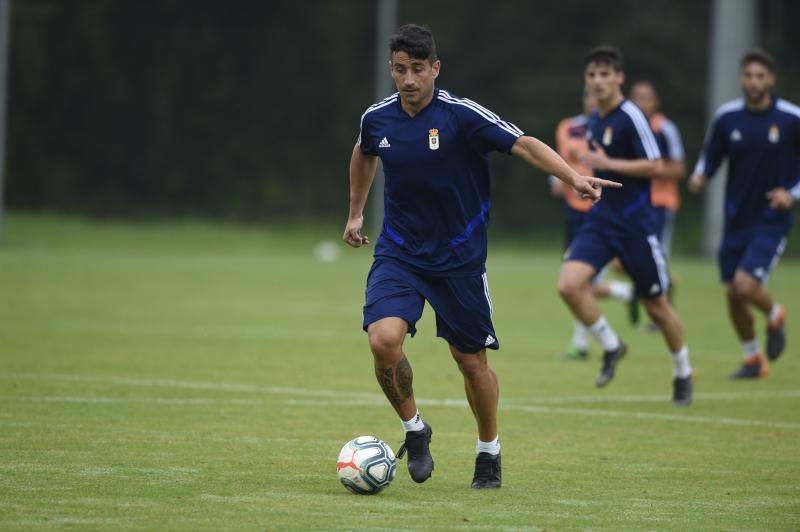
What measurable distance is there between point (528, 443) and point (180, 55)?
27422mm

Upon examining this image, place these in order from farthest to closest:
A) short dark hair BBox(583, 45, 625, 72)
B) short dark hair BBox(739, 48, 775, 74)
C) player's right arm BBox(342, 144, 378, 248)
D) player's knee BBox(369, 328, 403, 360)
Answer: short dark hair BBox(739, 48, 775, 74) → short dark hair BBox(583, 45, 625, 72) → player's right arm BBox(342, 144, 378, 248) → player's knee BBox(369, 328, 403, 360)

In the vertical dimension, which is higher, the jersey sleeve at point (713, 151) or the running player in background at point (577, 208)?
the jersey sleeve at point (713, 151)

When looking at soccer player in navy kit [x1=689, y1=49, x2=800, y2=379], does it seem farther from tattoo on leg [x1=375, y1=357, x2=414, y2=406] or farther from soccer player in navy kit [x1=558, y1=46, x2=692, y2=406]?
tattoo on leg [x1=375, y1=357, x2=414, y2=406]

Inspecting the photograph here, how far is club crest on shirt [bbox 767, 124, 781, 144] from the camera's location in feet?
39.3

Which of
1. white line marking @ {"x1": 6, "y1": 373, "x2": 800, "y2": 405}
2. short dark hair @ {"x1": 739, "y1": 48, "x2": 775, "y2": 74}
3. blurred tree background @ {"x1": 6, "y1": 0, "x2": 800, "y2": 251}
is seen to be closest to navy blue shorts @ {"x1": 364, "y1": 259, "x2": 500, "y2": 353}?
white line marking @ {"x1": 6, "y1": 373, "x2": 800, "y2": 405}

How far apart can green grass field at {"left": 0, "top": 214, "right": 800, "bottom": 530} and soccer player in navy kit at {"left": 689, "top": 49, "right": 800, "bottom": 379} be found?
1.01 metres

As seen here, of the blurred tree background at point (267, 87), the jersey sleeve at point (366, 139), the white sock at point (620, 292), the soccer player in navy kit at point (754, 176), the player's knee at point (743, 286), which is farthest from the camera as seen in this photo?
the blurred tree background at point (267, 87)

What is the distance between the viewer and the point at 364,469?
6.80 m

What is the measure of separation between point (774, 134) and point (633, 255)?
2.04m

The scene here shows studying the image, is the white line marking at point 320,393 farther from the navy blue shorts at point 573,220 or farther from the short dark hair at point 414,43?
the short dark hair at point 414,43

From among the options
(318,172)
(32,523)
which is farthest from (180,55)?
(32,523)

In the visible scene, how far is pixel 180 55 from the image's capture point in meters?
34.7

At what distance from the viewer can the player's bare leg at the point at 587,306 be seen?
11.3 m

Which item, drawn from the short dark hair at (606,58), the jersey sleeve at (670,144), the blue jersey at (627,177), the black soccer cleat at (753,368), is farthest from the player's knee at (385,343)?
the jersey sleeve at (670,144)
